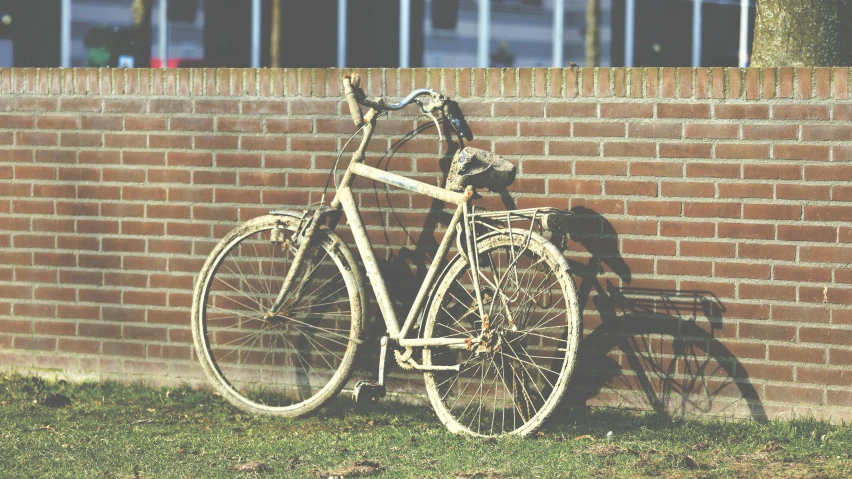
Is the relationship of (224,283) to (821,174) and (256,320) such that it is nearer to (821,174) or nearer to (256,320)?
(256,320)

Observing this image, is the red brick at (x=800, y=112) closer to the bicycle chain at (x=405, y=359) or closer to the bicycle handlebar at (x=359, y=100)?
the bicycle handlebar at (x=359, y=100)

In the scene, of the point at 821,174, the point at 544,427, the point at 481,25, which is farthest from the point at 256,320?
the point at 481,25

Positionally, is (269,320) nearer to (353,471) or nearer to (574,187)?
(353,471)

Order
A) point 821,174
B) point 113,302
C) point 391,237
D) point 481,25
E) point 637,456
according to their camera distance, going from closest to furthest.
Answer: point 637,456, point 821,174, point 391,237, point 113,302, point 481,25

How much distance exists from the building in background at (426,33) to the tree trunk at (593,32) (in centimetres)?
5

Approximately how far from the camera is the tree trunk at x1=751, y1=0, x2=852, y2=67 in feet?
17.7

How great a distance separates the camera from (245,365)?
5531 mm

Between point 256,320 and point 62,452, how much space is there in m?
1.34

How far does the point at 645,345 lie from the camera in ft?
16.5

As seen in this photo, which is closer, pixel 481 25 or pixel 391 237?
pixel 391 237

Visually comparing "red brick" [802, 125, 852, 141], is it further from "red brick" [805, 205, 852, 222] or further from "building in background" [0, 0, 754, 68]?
"building in background" [0, 0, 754, 68]

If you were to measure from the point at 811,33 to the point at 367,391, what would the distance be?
2800 mm

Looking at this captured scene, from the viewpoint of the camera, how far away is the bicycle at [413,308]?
463 centimetres

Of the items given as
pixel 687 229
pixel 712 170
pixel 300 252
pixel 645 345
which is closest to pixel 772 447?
pixel 645 345
